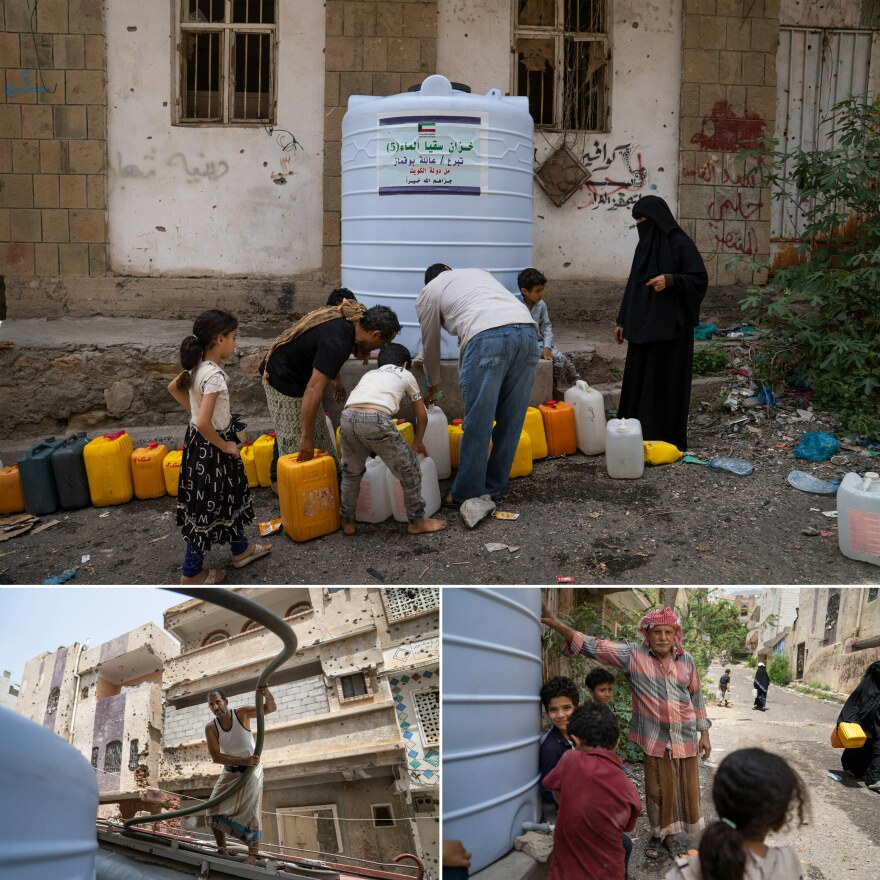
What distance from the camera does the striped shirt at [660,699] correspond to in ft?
11.0

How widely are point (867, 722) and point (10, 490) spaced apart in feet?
16.5

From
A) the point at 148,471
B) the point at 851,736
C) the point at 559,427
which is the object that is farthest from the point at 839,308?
the point at 148,471

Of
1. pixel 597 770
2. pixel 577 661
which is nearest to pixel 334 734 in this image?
pixel 597 770

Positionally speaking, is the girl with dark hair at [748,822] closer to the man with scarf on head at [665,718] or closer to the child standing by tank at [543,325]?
the man with scarf on head at [665,718]

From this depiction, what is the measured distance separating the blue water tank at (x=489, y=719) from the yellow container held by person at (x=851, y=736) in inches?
42.0

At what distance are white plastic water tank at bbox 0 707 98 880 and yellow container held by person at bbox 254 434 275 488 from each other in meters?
3.79

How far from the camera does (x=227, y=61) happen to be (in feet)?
Result: 27.5

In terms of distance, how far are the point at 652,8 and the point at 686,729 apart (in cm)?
727

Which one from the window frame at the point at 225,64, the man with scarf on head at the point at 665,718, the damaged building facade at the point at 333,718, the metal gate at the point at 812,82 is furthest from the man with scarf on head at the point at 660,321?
the window frame at the point at 225,64

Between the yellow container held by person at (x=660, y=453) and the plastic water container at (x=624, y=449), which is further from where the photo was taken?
the yellow container held by person at (x=660, y=453)

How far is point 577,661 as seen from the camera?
3.88m

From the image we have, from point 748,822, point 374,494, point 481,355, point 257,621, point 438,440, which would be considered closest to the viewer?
point 748,822

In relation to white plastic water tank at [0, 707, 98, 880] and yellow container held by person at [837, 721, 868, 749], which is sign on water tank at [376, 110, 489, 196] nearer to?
yellow container held by person at [837, 721, 868, 749]

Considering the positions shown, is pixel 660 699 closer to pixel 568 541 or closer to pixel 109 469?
pixel 568 541
